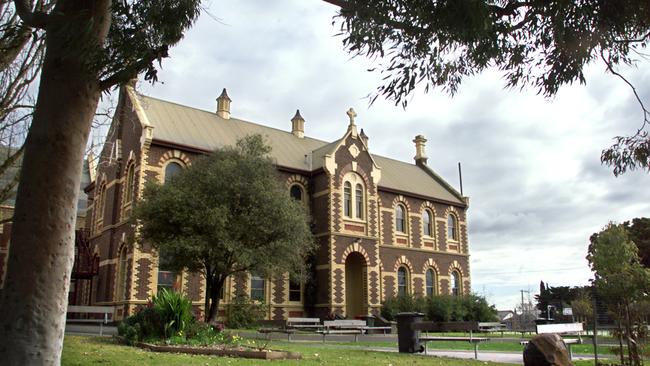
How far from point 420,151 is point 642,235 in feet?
68.8

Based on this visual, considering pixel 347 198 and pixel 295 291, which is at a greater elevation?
pixel 347 198

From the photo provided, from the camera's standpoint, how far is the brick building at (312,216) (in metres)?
26.5

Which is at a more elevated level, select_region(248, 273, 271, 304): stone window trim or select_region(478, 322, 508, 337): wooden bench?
select_region(248, 273, 271, 304): stone window trim

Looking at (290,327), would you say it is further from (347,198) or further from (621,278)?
(621,278)

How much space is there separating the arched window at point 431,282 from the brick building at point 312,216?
0.07 m

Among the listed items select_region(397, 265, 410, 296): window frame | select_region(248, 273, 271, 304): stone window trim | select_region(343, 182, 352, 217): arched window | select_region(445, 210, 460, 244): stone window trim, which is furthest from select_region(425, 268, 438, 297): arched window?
select_region(248, 273, 271, 304): stone window trim

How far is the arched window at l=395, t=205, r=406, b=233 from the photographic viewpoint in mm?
36750

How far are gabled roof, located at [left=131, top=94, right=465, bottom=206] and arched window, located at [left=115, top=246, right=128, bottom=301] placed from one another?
6092mm

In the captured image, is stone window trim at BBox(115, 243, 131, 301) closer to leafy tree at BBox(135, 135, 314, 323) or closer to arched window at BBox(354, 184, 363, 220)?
leafy tree at BBox(135, 135, 314, 323)

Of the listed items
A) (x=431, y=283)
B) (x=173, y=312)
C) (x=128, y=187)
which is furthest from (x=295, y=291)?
(x=173, y=312)

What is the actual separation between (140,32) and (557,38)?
5377 mm

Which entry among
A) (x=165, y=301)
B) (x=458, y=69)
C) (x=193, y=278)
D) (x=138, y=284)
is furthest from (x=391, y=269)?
(x=458, y=69)

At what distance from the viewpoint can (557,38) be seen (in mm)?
7156

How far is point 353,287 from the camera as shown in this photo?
33.8 meters
